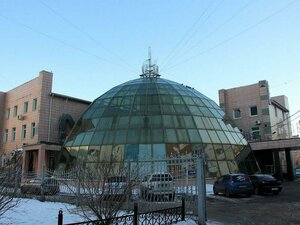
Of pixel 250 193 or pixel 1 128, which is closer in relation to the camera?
pixel 250 193

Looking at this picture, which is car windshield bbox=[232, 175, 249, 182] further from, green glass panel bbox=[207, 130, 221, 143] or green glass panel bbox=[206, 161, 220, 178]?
green glass panel bbox=[207, 130, 221, 143]

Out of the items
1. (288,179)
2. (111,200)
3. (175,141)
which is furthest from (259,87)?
(111,200)

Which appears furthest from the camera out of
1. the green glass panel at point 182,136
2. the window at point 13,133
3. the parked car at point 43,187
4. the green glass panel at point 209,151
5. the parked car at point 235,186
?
the window at point 13,133

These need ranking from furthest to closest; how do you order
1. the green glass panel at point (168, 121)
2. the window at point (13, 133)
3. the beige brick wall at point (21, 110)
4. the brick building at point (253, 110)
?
the brick building at point (253, 110) < the window at point (13, 133) < the beige brick wall at point (21, 110) < the green glass panel at point (168, 121)

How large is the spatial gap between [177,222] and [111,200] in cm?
340

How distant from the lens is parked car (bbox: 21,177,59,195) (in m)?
19.2

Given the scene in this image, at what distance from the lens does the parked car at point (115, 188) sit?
26.8ft

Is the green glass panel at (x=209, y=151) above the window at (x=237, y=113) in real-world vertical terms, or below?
below

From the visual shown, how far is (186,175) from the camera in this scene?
1161 centimetres

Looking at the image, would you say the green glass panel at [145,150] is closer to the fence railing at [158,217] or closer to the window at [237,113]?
the fence railing at [158,217]

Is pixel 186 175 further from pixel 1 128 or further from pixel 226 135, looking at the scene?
pixel 1 128

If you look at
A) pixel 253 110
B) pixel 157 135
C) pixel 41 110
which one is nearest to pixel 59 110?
pixel 41 110

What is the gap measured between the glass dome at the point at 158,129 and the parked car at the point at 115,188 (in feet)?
54.1

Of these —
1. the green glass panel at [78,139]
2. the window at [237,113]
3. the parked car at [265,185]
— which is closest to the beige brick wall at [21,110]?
the green glass panel at [78,139]
